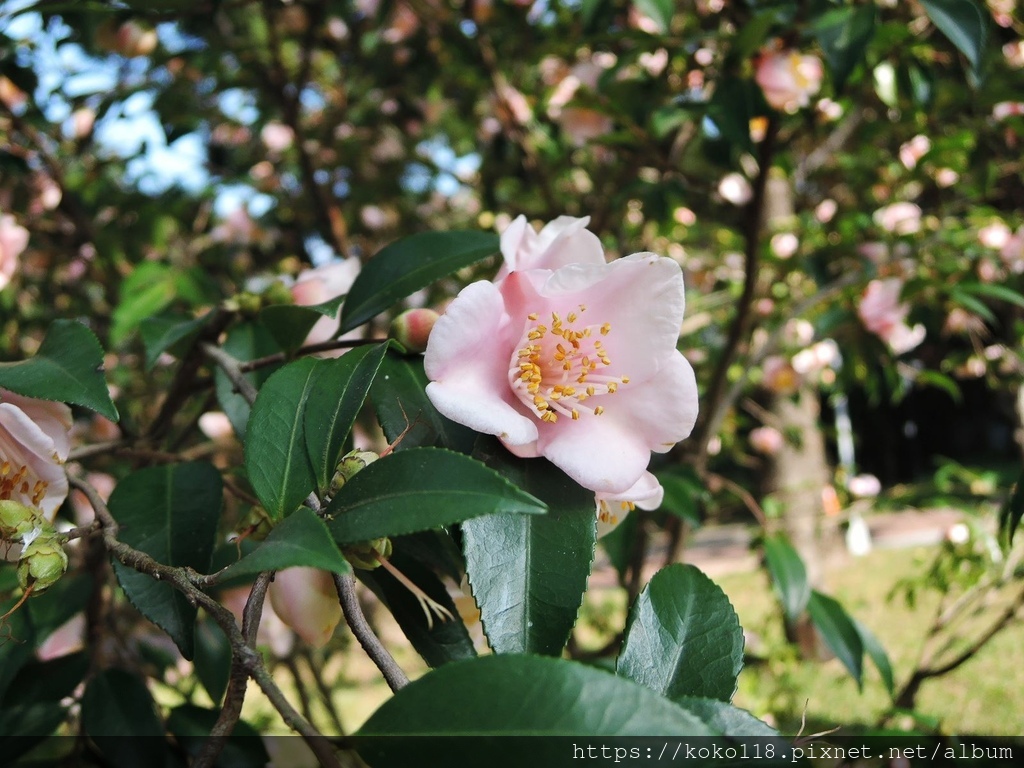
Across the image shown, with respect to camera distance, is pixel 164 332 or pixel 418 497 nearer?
pixel 418 497

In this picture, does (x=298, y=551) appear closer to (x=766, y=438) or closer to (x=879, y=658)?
(x=879, y=658)

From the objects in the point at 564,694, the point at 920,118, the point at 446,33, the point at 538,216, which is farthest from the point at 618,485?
the point at 446,33

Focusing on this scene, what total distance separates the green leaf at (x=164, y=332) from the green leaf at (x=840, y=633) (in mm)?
765

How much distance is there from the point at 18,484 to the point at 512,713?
35cm

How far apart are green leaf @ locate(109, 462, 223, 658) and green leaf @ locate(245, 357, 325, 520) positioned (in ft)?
0.35

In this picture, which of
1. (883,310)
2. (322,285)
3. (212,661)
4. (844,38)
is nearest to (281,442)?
(322,285)

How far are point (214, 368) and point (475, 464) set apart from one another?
34 centimetres

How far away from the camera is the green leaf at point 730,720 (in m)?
0.36

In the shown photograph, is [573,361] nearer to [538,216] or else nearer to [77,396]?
[77,396]

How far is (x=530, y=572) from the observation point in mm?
407

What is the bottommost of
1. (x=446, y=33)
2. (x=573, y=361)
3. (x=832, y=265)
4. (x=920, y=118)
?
(x=832, y=265)

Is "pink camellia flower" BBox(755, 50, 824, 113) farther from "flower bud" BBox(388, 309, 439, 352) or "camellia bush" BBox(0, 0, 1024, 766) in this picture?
"flower bud" BBox(388, 309, 439, 352)

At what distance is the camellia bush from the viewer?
14.5 inches

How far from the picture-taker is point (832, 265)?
1560mm
